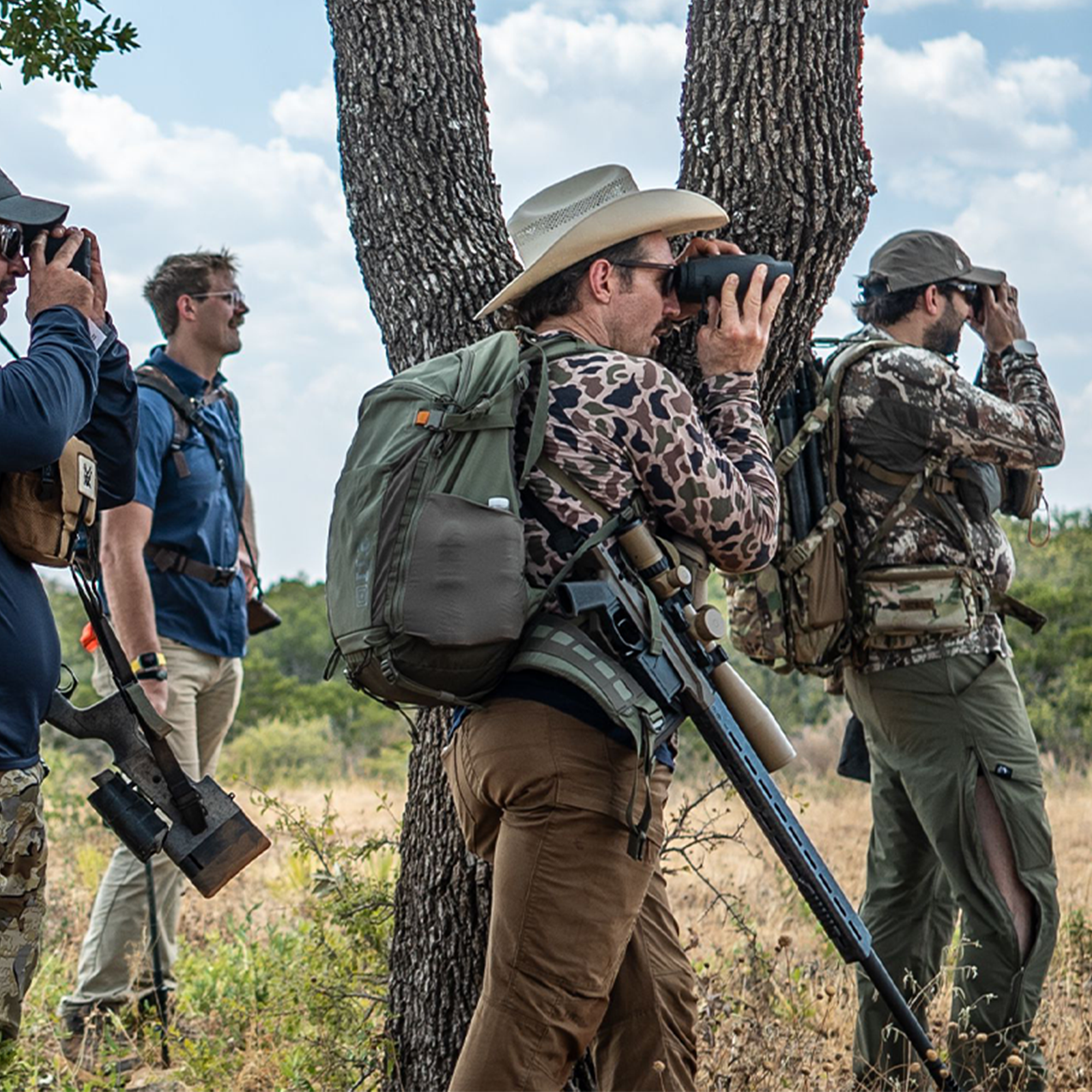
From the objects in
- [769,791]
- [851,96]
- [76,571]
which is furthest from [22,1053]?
[851,96]

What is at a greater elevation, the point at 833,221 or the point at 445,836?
the point at 833,221

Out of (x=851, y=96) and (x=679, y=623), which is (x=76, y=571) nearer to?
(x=679, y=623)

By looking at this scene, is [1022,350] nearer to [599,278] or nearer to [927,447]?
[927,447]

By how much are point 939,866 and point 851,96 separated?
2.28 meters

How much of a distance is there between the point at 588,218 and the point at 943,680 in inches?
75.6

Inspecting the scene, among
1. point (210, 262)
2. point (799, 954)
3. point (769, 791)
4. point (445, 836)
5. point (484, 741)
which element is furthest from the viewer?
point (799, 954)

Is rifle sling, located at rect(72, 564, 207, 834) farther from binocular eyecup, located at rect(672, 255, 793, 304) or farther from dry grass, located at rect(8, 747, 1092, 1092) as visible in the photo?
binocular eyecup, located at rect(672, 255, 793, 304)

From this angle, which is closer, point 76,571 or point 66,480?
point 66,480

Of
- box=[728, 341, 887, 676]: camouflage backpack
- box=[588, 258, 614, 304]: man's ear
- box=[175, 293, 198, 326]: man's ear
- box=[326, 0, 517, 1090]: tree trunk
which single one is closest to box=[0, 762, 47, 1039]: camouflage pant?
box=[326, 0, 517, 1090]: tree trunk

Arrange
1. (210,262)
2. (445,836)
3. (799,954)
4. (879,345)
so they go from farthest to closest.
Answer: (799,954)
(210,262)
(879,345)
(445,836)

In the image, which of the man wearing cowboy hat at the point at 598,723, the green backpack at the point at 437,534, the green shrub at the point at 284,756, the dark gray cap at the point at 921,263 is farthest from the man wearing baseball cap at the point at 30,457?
the green shrub at the point at 284,756

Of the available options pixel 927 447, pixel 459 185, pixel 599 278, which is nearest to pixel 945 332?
pixel 927 447

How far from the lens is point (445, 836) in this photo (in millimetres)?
3697

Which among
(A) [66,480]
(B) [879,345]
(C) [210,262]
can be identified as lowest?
(A) [66,480]
